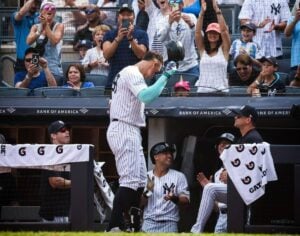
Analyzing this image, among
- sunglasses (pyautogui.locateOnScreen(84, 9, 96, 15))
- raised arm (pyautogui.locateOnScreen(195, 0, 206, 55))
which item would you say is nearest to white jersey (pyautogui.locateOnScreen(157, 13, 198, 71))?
raised arm (pyautogui.locateOnScreen(195, 0, 206, 55))

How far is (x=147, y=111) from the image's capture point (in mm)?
13141

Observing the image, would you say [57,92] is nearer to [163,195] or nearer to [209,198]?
[163,195]

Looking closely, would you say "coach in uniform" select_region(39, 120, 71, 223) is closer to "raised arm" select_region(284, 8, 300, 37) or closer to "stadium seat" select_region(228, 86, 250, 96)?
"stadium seat" select_region(228, 86, 250, 96)

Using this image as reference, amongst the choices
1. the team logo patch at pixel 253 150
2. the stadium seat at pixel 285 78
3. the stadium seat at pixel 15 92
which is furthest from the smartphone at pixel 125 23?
the team logo patch at pixel 253 150

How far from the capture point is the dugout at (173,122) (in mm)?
13078

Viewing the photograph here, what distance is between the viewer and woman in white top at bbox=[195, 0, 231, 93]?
1336cm

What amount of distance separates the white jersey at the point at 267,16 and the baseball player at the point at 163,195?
240 centimetres

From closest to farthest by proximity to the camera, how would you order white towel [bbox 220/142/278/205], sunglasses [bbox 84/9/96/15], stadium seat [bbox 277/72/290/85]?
white towel [bbox 220/142/278/205]
stadium seat [bbox 277/72/290/85]
sunglasses [bbox 84/9/96/15]

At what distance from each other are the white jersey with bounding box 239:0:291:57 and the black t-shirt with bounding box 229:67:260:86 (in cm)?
62

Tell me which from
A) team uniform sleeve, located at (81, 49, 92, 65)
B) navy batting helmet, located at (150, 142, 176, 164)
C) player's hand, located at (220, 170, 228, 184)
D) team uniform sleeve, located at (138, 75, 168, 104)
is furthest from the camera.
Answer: team uniform sleeve, located at (81, 49, 92, 65)

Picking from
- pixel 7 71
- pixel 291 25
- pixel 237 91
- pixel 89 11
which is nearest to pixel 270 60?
pixel 237 91

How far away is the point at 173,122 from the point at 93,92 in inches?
42.5

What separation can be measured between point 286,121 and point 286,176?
3.28 m

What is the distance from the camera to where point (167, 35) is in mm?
14211
